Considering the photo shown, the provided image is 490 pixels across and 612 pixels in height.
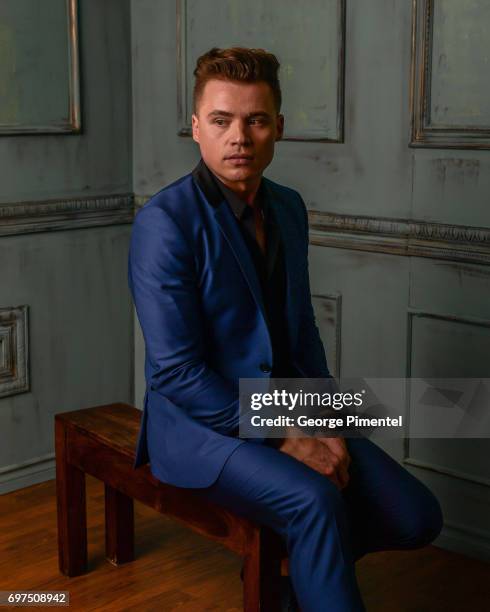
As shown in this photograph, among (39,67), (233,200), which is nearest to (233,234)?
(233,200)

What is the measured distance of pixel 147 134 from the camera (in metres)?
3.79

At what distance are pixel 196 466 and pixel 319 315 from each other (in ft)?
3.79

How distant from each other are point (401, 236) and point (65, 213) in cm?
129

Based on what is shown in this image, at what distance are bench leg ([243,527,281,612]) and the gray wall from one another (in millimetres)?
1568

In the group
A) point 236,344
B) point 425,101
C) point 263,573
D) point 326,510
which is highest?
point 425,101

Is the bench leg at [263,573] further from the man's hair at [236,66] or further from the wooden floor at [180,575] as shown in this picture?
the man's hair at [236,66]

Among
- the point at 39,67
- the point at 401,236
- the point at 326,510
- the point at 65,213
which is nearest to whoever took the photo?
the point at 326,510

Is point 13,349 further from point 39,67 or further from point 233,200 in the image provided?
point 233,200

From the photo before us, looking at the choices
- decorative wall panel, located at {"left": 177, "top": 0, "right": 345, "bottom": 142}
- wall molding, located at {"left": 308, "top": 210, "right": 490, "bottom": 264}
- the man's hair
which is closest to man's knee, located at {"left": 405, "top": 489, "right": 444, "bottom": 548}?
wall molding, located at {"left": 308, "top": 210, "right": 490, "bottom": 264}

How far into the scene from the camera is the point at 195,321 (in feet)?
7.40

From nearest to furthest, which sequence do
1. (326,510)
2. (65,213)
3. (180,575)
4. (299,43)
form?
(326,510)
(180,575)
(299,43)
(65,213)

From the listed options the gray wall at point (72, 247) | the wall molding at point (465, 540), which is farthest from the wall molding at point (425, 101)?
the gray wall at point (72, 247)

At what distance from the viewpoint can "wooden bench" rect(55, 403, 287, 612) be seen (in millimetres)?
2271

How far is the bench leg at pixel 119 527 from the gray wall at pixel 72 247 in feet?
2.41
